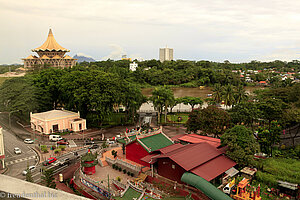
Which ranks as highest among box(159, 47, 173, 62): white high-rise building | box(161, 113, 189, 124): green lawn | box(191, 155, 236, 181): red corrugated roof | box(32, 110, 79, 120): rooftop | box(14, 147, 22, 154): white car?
box(159, 47, 173, 62): white high-rise building

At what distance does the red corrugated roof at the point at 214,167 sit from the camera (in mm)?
14836

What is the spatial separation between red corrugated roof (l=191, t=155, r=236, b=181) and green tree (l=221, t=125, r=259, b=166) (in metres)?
0.59

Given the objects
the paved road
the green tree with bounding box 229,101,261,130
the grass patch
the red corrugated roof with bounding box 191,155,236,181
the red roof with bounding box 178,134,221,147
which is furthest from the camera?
the green tree with bounding box 229,101,261,130

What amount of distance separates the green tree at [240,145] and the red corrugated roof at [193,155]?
106 centimetres

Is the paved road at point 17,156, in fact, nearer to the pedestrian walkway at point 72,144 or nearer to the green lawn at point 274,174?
the pedestrian walkway at point 72,144

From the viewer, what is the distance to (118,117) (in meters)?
39.7

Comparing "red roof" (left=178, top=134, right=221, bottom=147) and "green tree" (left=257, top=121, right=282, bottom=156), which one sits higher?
"green tree" (left=257, top=121, right=282, bottom=156)

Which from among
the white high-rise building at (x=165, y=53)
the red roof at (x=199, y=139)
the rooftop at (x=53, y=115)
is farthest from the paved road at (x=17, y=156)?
the white high-rise building at (x=165, y=53)

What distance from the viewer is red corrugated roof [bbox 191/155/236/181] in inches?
584

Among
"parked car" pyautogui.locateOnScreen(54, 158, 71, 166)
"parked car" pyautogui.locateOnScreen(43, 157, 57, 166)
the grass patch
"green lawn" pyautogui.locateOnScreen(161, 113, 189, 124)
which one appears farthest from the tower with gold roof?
the grass patch

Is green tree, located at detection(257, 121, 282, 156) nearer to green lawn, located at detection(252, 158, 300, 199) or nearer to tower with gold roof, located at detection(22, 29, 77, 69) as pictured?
green lawn, located at detection(252, 158, 300, 199)

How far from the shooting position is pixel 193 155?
54.4 feet

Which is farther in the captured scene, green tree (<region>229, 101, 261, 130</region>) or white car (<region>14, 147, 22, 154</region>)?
green tree (<region>229, 101, 261, 130</region>)

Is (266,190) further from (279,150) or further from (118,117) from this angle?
(118,117)
